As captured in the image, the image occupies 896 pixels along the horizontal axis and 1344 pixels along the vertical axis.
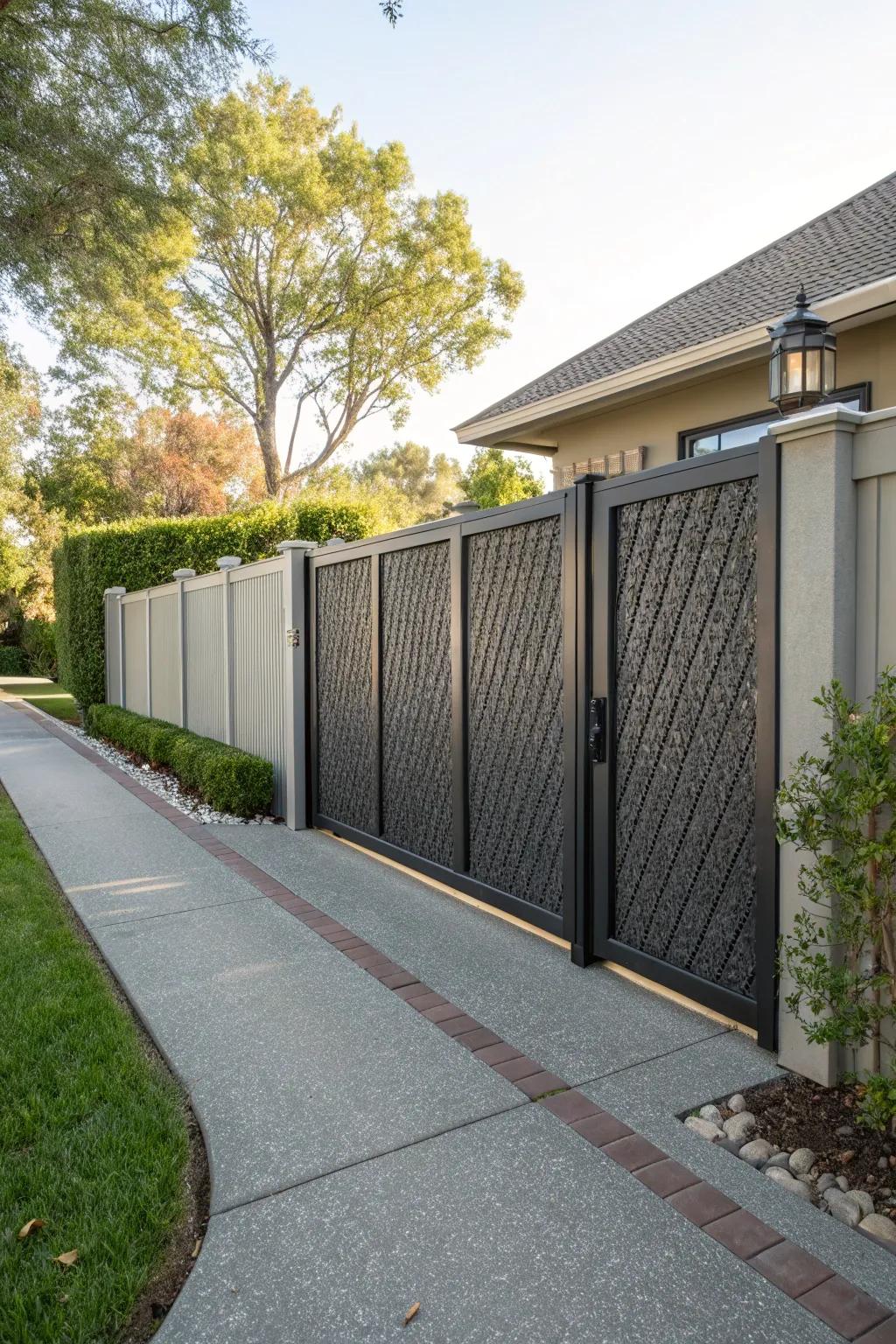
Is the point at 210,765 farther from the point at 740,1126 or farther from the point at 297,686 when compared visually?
the point at 740,1126

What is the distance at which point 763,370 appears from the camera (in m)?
6.89

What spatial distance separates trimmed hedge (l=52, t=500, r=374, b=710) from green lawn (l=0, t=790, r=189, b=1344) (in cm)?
955

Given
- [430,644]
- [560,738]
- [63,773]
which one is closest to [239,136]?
[63,773]

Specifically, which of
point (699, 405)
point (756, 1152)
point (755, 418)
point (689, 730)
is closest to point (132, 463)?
point (699, 405)

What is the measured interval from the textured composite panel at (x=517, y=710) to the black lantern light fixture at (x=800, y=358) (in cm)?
184

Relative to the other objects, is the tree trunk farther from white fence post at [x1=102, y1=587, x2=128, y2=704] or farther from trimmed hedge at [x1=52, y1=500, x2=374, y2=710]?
white fence post at [x1=102, y1=587, x2=128, y2=704]

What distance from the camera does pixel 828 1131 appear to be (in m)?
2.79

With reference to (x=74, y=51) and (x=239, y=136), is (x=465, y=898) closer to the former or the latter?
(x=74, y=51)

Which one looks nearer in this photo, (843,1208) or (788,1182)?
(843,1208)

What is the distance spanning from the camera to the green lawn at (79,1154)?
2094 mm

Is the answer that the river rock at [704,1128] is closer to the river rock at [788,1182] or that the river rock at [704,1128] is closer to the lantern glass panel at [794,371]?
the river rock at [788,1182]

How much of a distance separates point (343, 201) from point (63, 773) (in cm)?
2101

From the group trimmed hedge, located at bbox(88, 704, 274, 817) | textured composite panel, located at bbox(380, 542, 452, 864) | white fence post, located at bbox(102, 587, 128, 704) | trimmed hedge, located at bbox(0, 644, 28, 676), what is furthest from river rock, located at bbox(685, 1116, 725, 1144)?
trimmed hedge, located at bbox(0, 644, 28, 676)

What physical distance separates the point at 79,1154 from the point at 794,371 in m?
5.09
